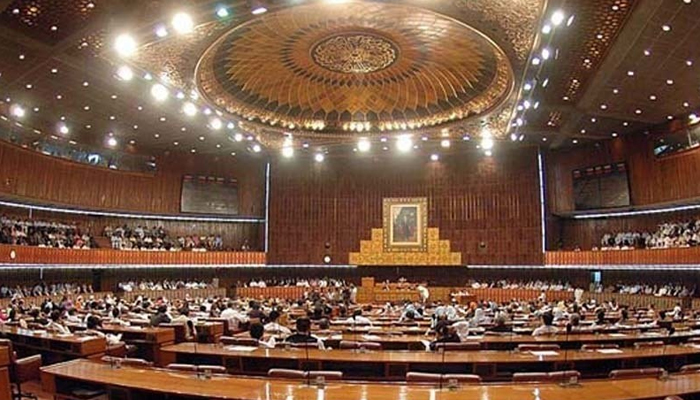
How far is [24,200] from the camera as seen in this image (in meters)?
23.1

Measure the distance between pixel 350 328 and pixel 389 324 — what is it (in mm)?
1399

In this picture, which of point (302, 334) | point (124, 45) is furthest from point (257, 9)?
point (302, 334)

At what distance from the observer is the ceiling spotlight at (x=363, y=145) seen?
29.2m

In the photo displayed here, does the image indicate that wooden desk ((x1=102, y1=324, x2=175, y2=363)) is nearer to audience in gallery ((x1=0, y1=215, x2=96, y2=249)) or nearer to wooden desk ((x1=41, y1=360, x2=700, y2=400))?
wooden desk ((x1=41, y1=360, x2=700, y2=400))

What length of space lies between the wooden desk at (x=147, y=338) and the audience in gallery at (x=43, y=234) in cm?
1203

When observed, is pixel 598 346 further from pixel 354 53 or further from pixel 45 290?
pixel 45 290

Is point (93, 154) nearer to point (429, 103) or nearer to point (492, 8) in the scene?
point (429, 103)

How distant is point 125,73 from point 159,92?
6.97ft

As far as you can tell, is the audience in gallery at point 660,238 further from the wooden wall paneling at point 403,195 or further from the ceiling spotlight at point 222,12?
the ceiling spotlight at point 222,12

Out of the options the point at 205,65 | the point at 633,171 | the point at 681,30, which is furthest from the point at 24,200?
the point at 633,171

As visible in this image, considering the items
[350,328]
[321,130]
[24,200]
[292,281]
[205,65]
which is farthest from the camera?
[292,281]

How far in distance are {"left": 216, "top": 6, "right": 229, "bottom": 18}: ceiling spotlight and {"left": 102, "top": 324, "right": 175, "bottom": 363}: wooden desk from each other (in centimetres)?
768

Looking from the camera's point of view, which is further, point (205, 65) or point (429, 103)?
point (429, 103)

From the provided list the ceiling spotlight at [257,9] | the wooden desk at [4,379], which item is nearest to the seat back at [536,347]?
the wooden desk at [4,379]
